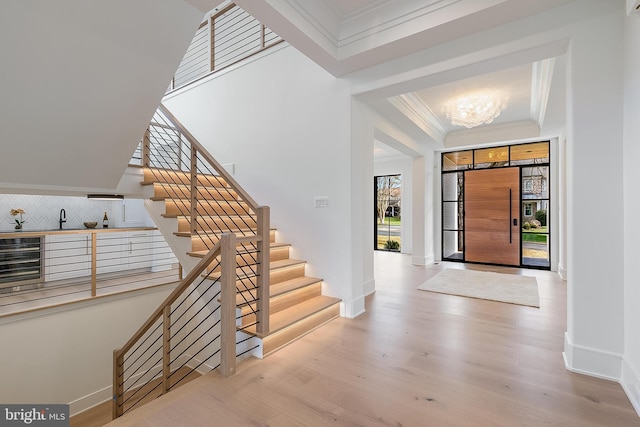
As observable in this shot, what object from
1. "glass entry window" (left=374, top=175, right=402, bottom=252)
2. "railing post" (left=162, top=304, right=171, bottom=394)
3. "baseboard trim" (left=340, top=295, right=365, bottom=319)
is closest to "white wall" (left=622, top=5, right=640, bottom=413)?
"baseboard trim" (left=340, top=295, right=365, bottom=319)

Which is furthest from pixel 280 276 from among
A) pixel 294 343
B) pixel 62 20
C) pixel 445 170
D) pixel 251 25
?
pixel 445 170

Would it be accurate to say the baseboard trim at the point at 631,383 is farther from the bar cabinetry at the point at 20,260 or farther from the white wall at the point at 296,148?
the bar cabinetry at the point at 20,260

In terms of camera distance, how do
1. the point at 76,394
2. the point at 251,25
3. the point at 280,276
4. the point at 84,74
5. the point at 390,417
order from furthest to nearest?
→ the point at 251,25, the point at 76,394, the point at 280,276, the point at 84,74, the point at 390,417

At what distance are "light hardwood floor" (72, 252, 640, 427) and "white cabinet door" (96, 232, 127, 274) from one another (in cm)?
484

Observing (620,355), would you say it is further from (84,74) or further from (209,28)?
(209,28)

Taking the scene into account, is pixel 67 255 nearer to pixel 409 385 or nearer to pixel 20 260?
pixel 20 260

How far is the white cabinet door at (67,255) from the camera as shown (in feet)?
16.9

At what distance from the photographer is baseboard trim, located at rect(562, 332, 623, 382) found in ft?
6.64

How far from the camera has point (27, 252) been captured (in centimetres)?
498

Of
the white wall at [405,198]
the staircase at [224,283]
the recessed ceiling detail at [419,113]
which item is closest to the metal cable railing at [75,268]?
the staircase at [224,283]

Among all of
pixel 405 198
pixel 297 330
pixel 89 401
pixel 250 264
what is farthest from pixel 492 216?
pixel 89 401

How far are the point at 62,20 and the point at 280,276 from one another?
2.76m

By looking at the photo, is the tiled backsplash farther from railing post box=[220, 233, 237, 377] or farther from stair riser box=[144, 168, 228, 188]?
railing post box=[220, 233, 237, 377]

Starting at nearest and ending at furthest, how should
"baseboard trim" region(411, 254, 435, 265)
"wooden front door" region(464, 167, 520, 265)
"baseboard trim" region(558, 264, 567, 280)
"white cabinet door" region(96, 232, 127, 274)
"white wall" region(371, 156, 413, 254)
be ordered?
"baseboard trim" region(558, 264, 567, 280), "white cabinet door" region(96, 232, 127, 274), "wooden front door" region(464, 167, 520, 265), "baseboard trim" region(411, 254, 435, 265), "white wall" region(371, 156, 413, 254)
